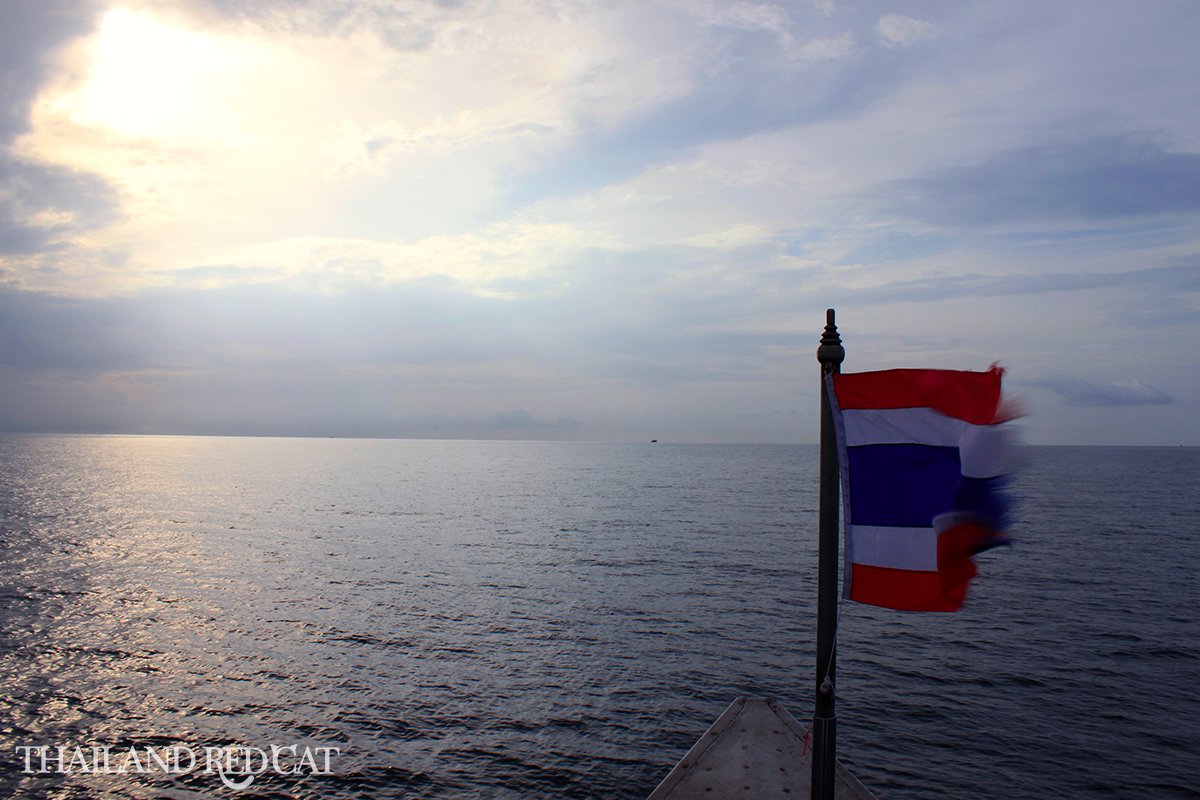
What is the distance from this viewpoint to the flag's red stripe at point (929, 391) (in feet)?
25.8

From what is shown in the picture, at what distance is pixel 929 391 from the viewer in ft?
26.5

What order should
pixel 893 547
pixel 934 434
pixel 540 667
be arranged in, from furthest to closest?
pixel 540 667 < pixel 893 547 < pixel 934 434

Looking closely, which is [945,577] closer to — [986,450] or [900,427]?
[986,450]

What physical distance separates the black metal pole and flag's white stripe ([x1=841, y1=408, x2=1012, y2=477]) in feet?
1.13

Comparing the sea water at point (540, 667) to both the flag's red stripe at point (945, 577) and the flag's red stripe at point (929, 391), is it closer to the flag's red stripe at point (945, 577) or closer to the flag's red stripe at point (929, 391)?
the flag's red stripe at point (945, 577)

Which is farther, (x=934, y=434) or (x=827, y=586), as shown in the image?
(x=827, y=586)

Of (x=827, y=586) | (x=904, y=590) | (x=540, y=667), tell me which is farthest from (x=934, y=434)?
(x=540, y=667)

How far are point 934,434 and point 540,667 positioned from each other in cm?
2230

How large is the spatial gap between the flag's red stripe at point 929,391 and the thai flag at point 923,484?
12 mm

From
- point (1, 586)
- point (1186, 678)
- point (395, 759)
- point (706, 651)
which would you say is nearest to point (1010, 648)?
point (1186, 678)

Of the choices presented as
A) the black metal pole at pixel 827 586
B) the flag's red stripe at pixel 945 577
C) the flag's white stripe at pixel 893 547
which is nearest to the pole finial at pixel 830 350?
the black metal pole at pixel 827 586

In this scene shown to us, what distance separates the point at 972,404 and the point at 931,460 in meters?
0.80

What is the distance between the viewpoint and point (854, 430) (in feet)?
27.2

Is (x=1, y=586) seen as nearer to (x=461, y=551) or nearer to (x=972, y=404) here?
(x=461, y=551)
